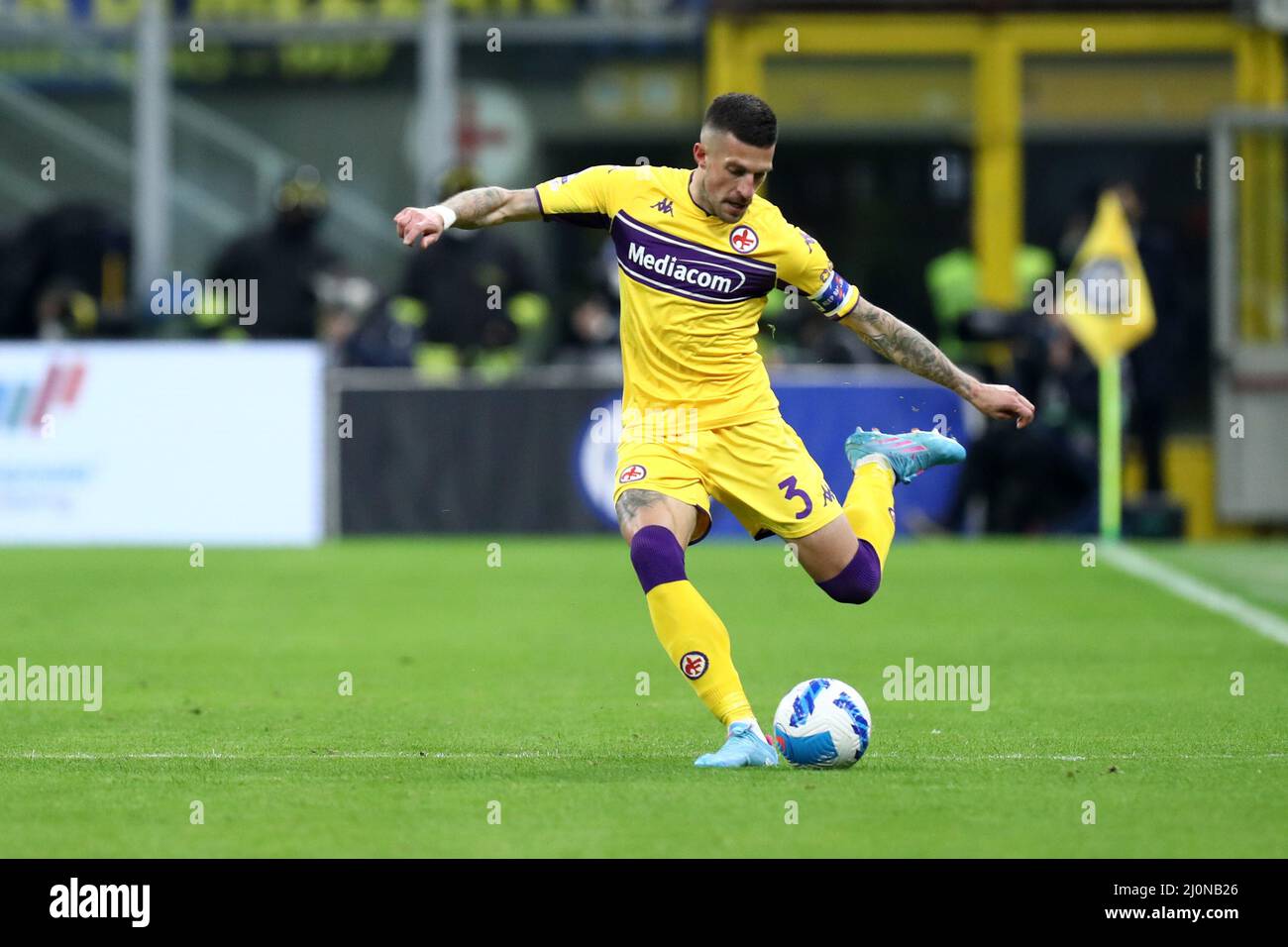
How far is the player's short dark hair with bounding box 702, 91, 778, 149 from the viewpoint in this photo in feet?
24.3

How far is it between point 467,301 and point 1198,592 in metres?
6.70

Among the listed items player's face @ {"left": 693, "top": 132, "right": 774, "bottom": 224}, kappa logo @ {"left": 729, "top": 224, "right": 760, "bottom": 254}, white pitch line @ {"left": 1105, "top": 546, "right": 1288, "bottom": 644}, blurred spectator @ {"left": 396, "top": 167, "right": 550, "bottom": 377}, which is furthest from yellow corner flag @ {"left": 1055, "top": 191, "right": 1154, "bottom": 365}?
player's face @ {"left": 693, "top": 132, "right": 774, "bottom": 224}

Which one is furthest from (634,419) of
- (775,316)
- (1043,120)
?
(1043,120)

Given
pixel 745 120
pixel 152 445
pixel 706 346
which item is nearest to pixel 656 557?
pixel 706 346

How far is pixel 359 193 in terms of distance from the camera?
21.7 metres

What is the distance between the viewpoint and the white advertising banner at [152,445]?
648 inches

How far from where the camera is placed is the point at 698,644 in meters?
7.46

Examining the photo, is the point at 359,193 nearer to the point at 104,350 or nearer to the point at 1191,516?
the point at 104,350

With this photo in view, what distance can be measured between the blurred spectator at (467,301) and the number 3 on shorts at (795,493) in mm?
10205

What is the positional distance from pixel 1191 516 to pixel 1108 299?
9.45 feet

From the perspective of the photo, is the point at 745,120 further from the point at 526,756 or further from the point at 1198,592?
the point at 1198,592

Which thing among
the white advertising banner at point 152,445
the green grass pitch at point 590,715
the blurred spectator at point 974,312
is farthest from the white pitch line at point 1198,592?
the white advertising banner at point 152,445

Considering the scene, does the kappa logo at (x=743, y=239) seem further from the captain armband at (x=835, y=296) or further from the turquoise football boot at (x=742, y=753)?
the turquoise football boot at (x=742, y=753)

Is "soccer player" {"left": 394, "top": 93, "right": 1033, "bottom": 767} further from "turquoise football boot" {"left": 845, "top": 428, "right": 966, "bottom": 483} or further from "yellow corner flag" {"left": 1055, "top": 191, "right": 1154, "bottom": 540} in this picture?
"yellow corner flag" {"left": 1055, "top": 191, "right": 1154, "bottom": 540}
